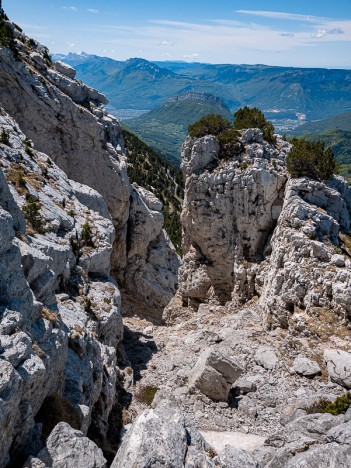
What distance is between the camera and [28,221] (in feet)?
84.6

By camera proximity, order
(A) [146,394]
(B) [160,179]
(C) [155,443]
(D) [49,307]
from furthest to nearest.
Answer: (B) [160,179], (A) [146,394], (D) [49,307], (C) [155,443]

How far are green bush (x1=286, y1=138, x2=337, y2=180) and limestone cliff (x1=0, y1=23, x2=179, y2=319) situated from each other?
24.3 metres

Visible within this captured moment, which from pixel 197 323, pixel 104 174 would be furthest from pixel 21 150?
pixel 197 323

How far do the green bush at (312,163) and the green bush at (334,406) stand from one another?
20.8 meters

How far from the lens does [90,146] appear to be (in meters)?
49.1

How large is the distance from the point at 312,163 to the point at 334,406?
882 inches

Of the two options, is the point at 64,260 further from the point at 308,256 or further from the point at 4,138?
the point at 308,256

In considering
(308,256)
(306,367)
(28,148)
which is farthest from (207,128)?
(306,367)

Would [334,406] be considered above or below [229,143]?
below

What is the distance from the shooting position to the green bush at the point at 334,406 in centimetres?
1867

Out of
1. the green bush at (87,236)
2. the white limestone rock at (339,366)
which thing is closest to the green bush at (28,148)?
the green bush at (87,236)

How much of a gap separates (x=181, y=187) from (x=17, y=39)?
328 feet

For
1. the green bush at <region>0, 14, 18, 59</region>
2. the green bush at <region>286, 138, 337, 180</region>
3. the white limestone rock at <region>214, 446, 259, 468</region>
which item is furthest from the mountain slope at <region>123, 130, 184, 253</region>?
the white limestone rock at <region>214, 446, 259, 468</region>

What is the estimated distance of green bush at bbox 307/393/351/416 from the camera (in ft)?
61.3
